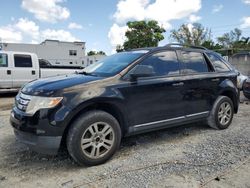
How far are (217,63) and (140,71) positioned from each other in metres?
2.23

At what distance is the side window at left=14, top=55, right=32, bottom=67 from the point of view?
10.6 metres

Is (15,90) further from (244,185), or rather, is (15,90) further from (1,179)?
(244,185)

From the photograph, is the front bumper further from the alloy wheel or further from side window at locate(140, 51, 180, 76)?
the alloy wheel

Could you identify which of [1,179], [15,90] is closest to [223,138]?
[1,179]

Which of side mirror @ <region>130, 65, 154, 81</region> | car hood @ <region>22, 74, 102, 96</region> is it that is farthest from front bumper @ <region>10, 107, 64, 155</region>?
side mirror @ <region>130, 65, 154, 81</region>

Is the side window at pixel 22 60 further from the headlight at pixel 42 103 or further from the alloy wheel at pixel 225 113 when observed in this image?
the alloy wheel at pixel 225 113

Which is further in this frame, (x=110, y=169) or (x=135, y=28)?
(x=135, y=28)

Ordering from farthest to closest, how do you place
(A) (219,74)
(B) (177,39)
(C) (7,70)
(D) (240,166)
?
(B) (177,39), (C) (7,70), (A) (219,74), (D) (240,166)

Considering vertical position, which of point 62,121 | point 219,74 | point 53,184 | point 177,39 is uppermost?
point 177,39

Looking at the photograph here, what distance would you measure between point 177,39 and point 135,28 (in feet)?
43.7

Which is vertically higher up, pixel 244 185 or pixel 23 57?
pixel 23 57

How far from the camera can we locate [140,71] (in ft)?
13.6

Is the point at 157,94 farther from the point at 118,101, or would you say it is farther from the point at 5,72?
the point at 5,72

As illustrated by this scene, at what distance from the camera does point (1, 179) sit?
3.35 m
